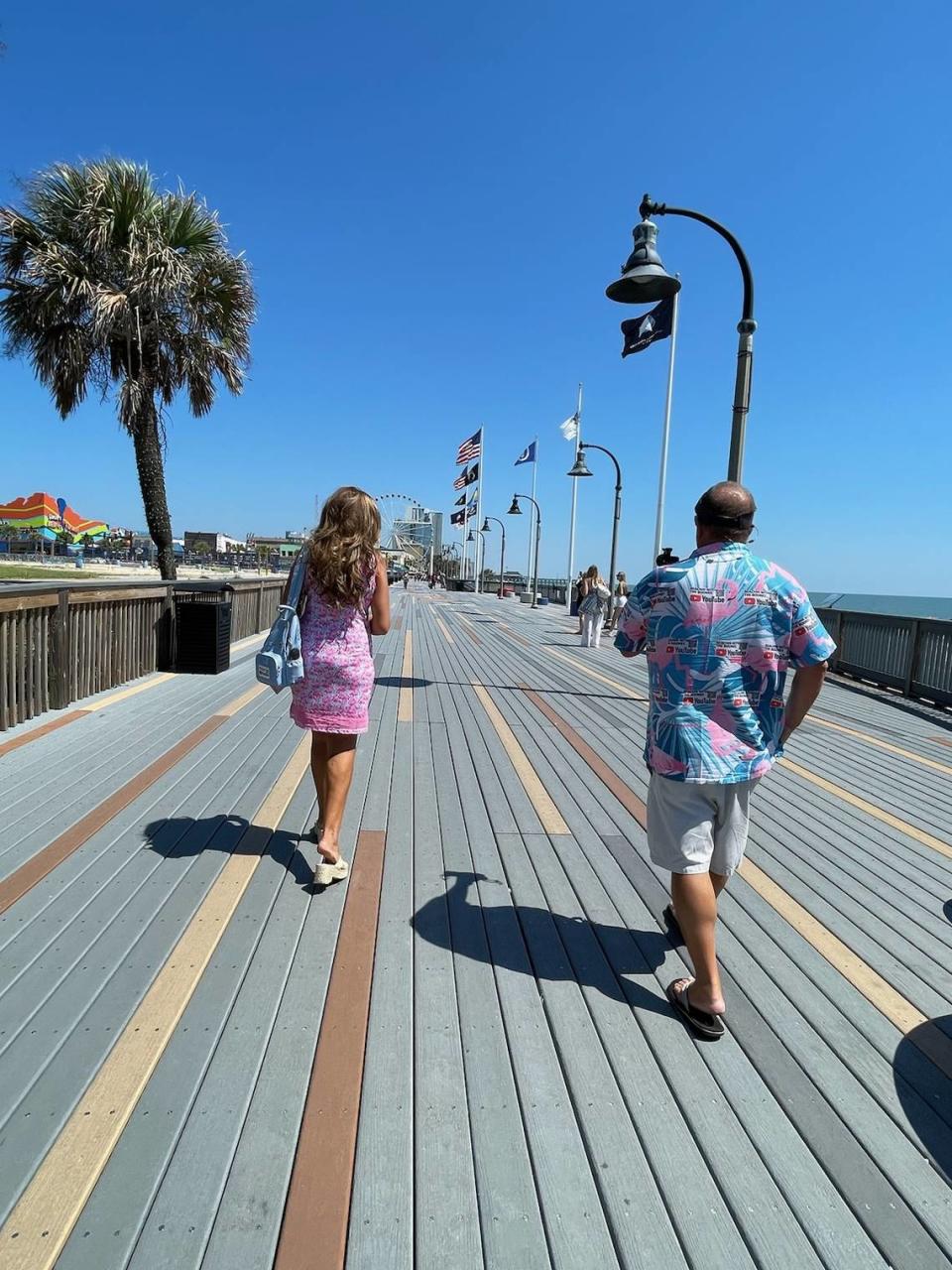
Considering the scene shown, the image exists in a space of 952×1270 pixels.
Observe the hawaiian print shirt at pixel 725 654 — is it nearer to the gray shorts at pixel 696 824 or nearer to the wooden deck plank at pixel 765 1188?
the gray shorts at pixel 696 824

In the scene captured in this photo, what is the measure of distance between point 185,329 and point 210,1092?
35.2 feet

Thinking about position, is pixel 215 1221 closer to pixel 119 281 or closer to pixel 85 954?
pixel 85 954

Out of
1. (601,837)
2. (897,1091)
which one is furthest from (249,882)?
(897,1091)

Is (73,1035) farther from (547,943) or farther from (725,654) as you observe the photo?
(725,654)

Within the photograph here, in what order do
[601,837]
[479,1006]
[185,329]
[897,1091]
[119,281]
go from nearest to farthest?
1. [897,1091]
2. [479,1006]
3. [601,837]
4. [119,281]
5. [185,329]

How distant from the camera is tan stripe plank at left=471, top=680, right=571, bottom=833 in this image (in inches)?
152

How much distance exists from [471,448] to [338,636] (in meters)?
35.0

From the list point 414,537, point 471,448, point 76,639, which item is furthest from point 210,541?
point 76,639

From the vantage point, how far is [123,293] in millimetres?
9336

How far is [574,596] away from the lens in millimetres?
25922

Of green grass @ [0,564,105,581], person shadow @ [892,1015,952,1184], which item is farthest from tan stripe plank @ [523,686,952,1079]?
green grass @ [0,564,105,581]

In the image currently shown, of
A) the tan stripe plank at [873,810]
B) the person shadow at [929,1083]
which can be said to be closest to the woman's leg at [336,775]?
the person shadow at [929,1083]

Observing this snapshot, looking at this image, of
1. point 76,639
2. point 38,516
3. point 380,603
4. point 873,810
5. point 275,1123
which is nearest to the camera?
point 275,1123

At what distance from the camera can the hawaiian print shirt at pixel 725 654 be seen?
2.03 meters
